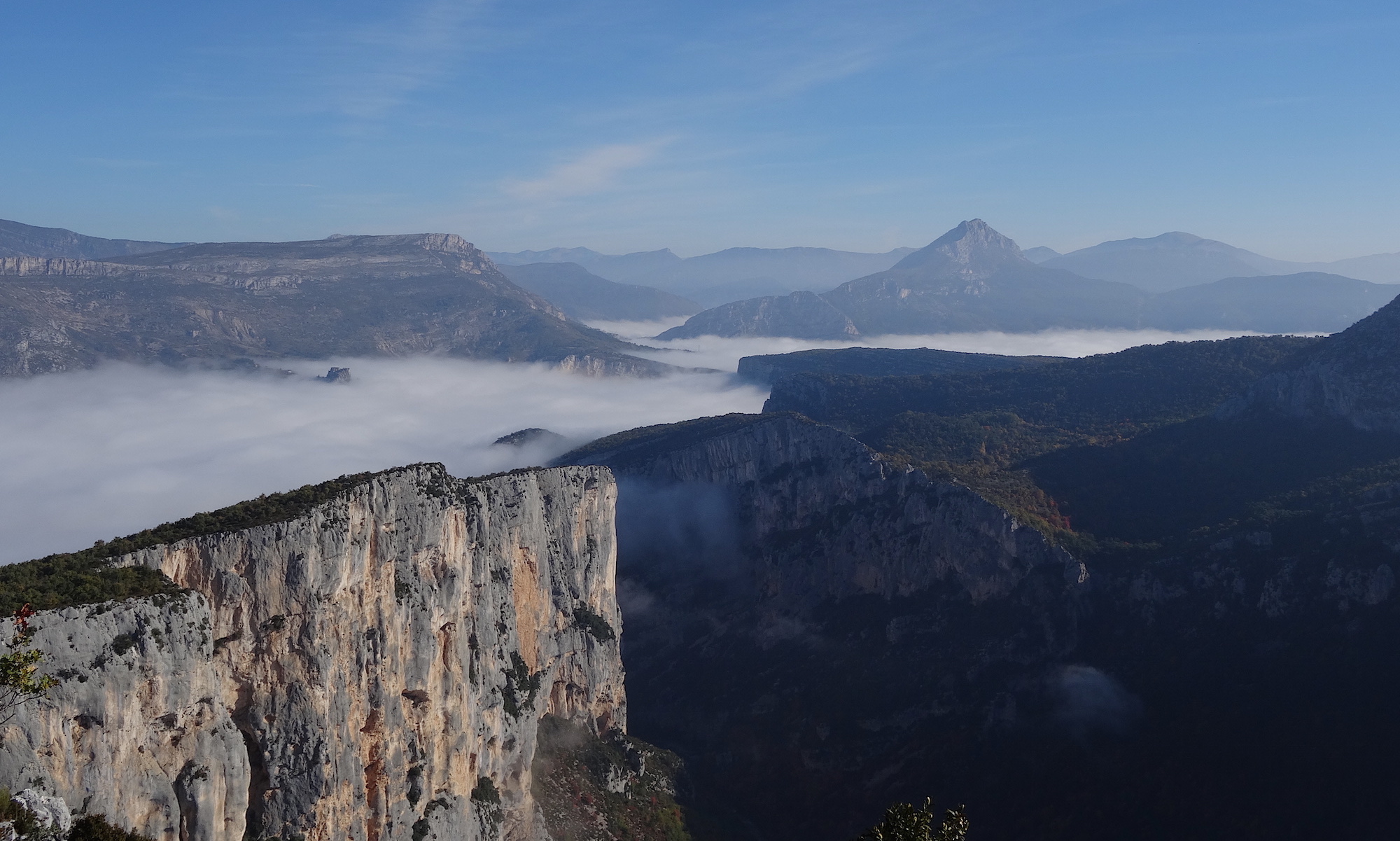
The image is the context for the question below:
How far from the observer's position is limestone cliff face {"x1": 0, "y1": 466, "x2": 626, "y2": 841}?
141 ft

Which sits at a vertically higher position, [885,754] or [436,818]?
[436,818]

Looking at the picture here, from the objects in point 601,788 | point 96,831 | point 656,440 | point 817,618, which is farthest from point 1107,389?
point 96,831

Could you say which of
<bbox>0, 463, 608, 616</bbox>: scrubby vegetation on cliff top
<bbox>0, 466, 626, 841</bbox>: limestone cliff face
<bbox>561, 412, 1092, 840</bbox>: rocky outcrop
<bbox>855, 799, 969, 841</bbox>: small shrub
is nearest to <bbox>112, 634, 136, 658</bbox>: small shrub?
<bbox>0, 466, 626, 841</bbox>: limestone cliff face

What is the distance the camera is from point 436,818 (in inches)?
2549

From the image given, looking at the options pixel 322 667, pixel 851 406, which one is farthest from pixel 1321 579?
pixel 851 406

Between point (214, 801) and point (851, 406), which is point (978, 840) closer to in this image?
point (214, 801)

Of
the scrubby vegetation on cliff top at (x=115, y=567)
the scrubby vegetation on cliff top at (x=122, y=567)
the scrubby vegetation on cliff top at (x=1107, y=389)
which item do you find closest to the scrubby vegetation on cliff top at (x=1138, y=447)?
the scrubby vegetation on cliff top at (x=1107, y=389)

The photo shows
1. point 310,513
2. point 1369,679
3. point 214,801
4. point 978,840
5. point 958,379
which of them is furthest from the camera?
point 958,379

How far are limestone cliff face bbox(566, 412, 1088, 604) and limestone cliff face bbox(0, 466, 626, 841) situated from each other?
148 feet

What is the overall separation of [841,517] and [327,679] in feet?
258

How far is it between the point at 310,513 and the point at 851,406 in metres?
137

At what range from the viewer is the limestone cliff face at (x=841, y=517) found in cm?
10894

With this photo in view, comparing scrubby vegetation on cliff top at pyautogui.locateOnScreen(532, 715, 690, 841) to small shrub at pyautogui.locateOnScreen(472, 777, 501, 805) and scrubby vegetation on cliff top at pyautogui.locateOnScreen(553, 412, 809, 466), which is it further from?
scrubby vegetation on cliff top at pyautogui.locateOnScreen(553, 412, 809, 466)

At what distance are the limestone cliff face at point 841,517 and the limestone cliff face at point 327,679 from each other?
45.1 metres
